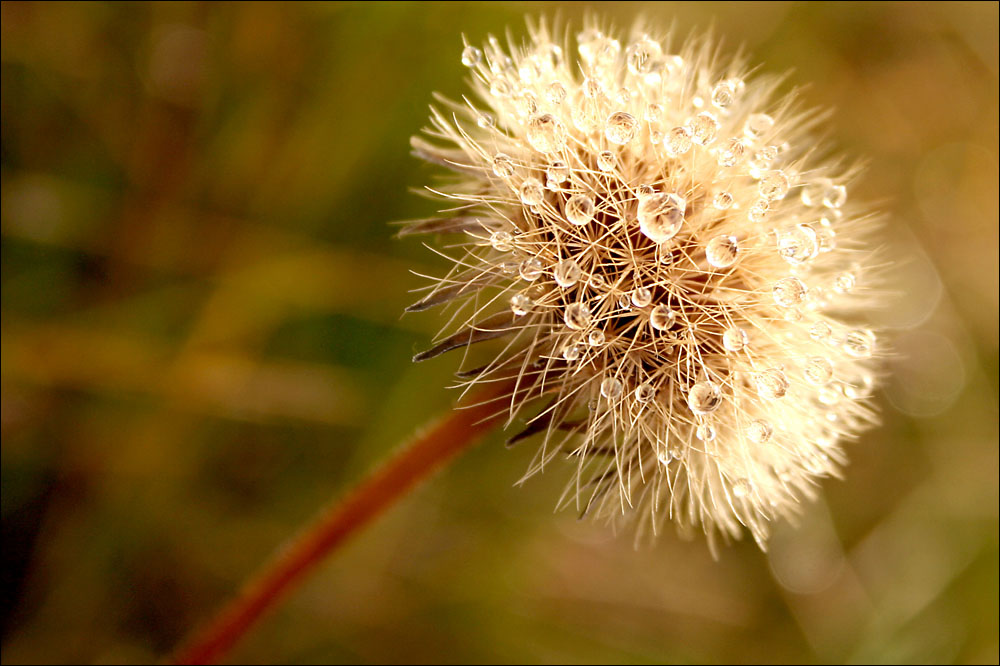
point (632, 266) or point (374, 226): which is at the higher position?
point (632, 266)

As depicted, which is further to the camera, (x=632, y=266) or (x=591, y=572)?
(x=591, y=572)

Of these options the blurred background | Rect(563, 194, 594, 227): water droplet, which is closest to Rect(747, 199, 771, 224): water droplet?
Rect(563, 194, 594, 227): water droplet

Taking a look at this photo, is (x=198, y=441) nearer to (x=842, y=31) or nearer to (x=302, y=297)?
(x=302, y=297)

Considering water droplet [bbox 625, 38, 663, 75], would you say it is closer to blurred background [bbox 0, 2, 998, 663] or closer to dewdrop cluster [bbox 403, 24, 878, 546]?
dewdrop cluster [bbox 403, 24, 878, 546]

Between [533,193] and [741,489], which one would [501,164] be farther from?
[741,489]

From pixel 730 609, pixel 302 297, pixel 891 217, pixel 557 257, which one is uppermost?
pixel 891 217

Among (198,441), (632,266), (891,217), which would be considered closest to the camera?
(632,266)

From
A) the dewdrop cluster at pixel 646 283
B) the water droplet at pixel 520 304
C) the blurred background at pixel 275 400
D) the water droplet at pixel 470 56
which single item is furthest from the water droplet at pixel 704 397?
the blurred background at pixel 275 400

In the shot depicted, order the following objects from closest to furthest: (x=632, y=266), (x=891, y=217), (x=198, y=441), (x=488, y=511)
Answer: (x=632, y=266)
(x=198, y=441)
(x=488, y=511)
(x=891, y=217)

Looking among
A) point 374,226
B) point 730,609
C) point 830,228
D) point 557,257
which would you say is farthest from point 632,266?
point 730,609
